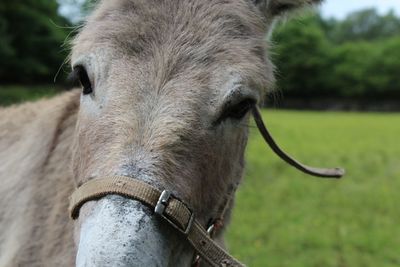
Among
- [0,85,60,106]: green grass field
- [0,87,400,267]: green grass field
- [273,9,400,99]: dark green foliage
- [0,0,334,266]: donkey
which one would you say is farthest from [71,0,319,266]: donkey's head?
[273,9,400,99]: dark green foliage

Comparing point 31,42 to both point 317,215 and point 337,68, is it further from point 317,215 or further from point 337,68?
point 337,68

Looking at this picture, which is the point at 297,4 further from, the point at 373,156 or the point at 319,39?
the point at 319,39

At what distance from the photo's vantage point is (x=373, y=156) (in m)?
19.1

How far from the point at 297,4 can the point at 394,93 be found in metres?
76.7

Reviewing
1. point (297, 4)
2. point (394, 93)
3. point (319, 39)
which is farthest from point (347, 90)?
point (297, 4)

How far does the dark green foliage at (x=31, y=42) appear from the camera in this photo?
41719 millimetres

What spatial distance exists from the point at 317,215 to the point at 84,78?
26.4 ft

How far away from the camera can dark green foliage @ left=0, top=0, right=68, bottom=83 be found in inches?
1642

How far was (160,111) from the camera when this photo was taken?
275 cm

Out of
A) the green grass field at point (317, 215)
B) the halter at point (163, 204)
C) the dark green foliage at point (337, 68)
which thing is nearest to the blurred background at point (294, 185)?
the green grass field at point (317, 215)

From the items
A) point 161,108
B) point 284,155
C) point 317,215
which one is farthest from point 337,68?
point 161,108

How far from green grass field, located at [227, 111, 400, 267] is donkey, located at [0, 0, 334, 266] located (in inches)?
40.7

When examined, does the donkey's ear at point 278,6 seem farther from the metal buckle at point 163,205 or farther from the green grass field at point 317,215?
the metal buckle at point 163,205

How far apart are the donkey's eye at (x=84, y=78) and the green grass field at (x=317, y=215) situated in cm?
143
